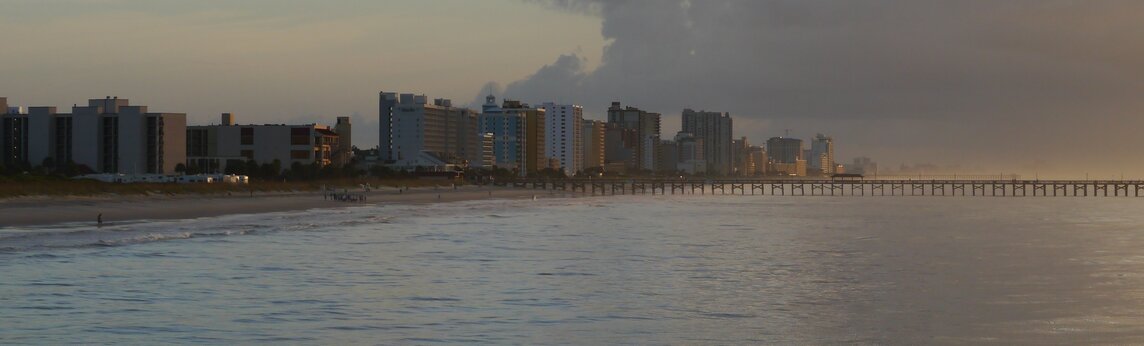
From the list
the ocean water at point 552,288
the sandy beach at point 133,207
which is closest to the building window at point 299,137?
the sandy beach at point 133,207

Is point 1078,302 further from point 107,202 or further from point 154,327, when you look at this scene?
point 107,202

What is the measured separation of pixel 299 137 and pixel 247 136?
676 cm

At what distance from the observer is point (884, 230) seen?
2427 inches

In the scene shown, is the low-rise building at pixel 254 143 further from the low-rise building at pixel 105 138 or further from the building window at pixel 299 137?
the low-rise building at pixel 105 138

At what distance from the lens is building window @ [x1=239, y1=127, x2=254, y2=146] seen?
158 m

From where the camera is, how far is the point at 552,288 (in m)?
28.3

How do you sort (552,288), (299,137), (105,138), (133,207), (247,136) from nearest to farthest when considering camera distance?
(552,288) → (133,207) → (105,138) → (247,136) → (299,137)

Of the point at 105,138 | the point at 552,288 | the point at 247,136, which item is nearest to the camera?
the point at 552,288

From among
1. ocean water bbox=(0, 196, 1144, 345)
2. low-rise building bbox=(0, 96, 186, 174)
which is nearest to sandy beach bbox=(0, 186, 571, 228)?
ocean water bbox=(0, 196, 1144, 345)

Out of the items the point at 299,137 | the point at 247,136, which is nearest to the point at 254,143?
the point at 247,136

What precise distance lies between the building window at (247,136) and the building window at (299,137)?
5.00m

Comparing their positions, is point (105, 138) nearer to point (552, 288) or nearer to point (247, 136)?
point (247, 136)

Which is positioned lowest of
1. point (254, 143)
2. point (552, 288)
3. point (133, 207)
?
point (552, 288)

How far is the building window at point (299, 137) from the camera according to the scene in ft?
529
